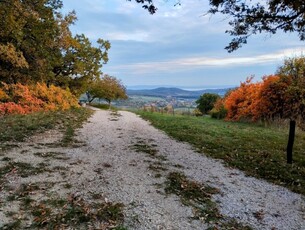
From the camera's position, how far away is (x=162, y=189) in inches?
181

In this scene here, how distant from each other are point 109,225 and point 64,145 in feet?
13.9

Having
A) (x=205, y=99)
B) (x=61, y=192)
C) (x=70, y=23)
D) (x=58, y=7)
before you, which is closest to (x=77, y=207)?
(x=61, y=192)

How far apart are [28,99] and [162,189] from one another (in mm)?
12077

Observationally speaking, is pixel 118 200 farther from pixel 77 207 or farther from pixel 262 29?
pixel 262 29

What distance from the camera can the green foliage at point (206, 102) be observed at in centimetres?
3127

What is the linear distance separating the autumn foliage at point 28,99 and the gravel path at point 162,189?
7.50 metres

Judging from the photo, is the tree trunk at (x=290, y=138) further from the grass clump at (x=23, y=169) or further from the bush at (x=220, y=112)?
the bush at (x=220, y=112)

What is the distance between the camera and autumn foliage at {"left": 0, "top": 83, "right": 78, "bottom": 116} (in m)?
13.0

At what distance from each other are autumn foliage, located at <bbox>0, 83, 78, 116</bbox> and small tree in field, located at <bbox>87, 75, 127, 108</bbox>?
17224 millimetres

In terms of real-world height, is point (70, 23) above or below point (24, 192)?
above

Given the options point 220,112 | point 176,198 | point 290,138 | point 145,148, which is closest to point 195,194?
point 176,198

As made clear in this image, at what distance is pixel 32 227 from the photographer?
316cm

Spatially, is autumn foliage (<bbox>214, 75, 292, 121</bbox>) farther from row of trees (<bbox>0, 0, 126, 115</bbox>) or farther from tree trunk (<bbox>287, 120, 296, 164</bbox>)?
row of trees (<bbox>0, 0, 126, 115</bbox>)

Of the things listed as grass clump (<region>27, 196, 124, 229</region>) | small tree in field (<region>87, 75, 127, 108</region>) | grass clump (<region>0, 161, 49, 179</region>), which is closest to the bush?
small tree in field (<region>87, 75, 127, 108</region>)
